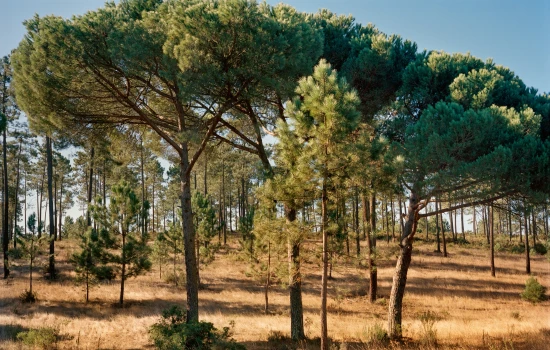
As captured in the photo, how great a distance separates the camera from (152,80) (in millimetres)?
10758

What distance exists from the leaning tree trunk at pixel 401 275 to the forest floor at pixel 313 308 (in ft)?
1.47

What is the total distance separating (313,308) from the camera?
16562 mm

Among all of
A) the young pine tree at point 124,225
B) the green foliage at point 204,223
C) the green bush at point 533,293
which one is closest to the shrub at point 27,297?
the young pine tree at point 124,225

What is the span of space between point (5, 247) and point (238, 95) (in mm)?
19561

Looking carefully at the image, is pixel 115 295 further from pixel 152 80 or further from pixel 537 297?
pixel 537 297

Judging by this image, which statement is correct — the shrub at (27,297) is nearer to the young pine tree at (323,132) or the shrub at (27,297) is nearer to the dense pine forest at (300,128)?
the dense pine forest at (300,128)

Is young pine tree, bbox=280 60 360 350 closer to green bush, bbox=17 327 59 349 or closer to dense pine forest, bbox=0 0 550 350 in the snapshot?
dense pine forest, bbox=0 0 550 350

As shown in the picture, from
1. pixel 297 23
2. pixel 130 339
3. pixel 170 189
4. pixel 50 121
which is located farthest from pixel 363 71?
pixel 170 189

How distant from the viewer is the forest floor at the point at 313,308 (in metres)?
10.0

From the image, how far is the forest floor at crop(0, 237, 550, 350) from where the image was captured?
10.0 m

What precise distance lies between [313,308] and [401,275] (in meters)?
7.70

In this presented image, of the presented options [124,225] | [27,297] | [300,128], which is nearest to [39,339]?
[124,225]

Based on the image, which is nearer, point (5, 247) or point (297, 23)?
point (297, 23)

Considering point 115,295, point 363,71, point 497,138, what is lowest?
point 115,295
